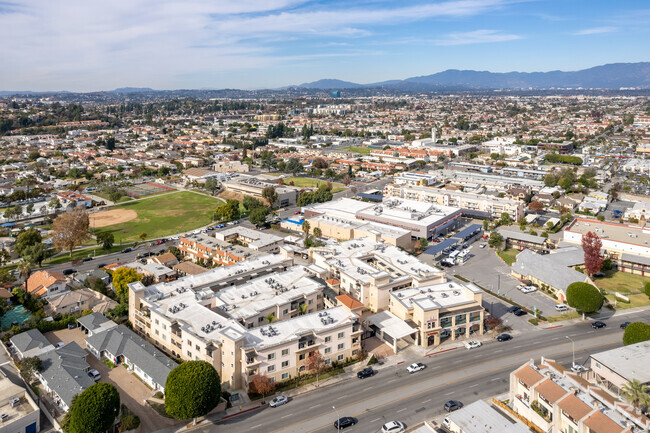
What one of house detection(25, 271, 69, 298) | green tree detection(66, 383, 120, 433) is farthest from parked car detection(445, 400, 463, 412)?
house detection(25, 271, 69, 298)

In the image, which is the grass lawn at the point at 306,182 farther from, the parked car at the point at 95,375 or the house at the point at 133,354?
the parked car at the point at 95,375

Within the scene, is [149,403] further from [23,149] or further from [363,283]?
[23,149]

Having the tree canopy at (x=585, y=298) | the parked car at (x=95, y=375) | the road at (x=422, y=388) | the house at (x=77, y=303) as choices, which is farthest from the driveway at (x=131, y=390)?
the tree canopy at (x=585, y=298)

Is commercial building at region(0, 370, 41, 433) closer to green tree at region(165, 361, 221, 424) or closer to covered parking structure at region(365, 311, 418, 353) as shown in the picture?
green tree at region(165, 361, 221, 424)

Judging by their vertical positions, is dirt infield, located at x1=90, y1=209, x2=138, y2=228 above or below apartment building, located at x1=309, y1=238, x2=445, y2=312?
below

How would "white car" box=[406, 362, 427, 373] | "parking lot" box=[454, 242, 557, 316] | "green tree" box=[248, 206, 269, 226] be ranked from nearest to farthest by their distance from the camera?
"white car" box=[406, 362, 427, 373] < "parking lot" box=[454, 242, 557, 316] < "green tree" box=[248, 206, 269, 226]

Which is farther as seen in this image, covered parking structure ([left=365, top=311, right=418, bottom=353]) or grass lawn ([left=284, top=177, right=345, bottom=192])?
grass lawn ([left=284, top=177, right=345, bottom=192])

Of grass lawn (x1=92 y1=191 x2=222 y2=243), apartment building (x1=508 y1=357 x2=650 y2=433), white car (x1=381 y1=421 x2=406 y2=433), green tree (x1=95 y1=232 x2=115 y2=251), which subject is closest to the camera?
apartment building (x1=508 y1=357 x2=650 y2=433)
